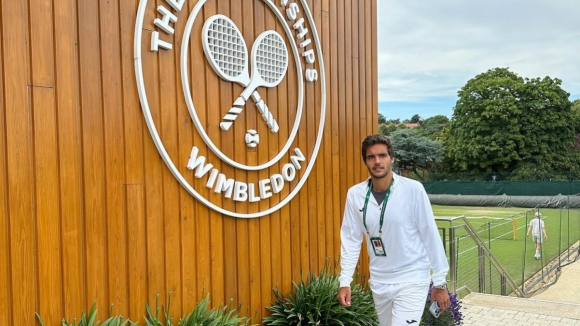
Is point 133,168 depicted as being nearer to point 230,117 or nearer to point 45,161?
point 45,161

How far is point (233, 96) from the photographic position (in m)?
3.90

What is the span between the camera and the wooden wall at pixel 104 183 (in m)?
2.64

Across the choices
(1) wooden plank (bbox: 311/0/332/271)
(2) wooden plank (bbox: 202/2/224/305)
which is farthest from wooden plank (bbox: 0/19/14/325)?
(1) wooden plank (bbox: 311/0/332/271)

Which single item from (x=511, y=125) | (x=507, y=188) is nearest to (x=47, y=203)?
(x=507, y=188)

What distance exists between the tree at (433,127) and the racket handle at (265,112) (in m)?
51.5

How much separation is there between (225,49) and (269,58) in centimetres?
50

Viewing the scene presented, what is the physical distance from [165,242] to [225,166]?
74cm

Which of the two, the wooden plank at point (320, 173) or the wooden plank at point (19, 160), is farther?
the wooden plank at point (320, 173)

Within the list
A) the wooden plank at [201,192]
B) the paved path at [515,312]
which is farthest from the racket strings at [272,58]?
the paved path at [515,312]

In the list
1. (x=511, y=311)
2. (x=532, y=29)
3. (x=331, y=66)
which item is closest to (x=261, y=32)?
(x=331, y=66)

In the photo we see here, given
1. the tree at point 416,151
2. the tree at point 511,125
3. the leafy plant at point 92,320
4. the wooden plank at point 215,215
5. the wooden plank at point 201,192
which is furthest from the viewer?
the tree at point 416,151

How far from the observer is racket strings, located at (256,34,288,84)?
412cm

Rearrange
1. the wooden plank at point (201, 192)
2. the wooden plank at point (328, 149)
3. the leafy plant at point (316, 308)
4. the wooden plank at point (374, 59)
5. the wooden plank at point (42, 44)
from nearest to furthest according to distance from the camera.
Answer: the wooden plank at point (42, 44)
the wooden plank at point (201, 192)
the leafy plant at point (316, 308)
the wooden plank at point (328, 149)
the wooden plank at point (374, 59)

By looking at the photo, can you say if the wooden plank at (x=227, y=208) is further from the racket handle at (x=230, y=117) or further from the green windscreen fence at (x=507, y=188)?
the green windscreen fence at (x=507, y=188)
